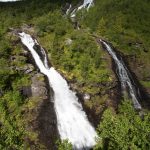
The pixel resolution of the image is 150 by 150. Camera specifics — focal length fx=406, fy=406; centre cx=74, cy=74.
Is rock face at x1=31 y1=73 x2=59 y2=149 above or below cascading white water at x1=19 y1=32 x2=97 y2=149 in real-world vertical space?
above

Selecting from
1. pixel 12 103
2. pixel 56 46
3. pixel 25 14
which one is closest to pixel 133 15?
pixel 25 14

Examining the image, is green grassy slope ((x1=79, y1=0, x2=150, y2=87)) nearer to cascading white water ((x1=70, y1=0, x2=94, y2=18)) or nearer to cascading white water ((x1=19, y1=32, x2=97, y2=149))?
cascading white water ((x1=70, y1=0, x2=94, y2=18))

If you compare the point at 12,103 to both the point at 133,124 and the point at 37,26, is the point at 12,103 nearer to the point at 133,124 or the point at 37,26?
the point at 133,124

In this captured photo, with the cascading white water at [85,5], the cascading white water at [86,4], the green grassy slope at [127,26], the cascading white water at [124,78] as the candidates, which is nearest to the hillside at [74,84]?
the green grassy slope at [127,26]

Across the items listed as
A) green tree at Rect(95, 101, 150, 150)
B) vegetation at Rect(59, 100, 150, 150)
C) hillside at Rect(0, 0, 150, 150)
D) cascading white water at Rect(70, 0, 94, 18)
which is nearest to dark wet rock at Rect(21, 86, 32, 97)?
hillside at Rect(0, 0, 150, 150)

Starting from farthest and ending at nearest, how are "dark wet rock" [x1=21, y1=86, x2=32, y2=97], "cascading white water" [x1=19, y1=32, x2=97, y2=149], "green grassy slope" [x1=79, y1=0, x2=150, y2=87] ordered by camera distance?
"green grassy slope" [x1=79, y1=0, x2=150, y2=87] < "dark wet rock" [x1=21, y1=86, x2=32, y2=97] < "cascading white water" [x1=19, y1=32, x2=97, y2=149]

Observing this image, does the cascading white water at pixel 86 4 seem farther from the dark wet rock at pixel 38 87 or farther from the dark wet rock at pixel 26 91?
the dark wet rock at pixel 26 91

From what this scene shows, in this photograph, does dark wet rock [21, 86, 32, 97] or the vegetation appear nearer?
the vegetation
